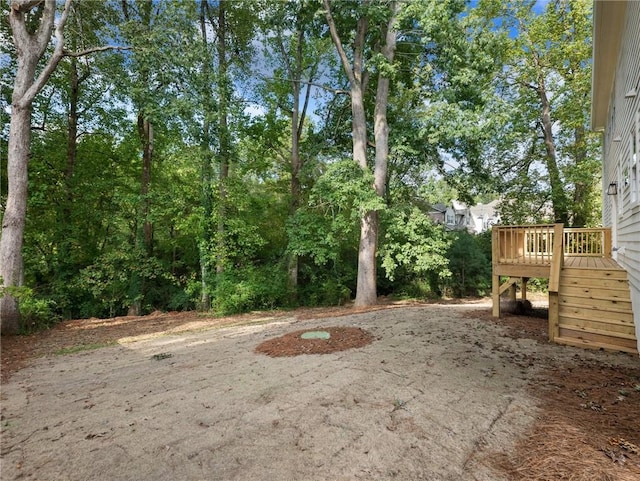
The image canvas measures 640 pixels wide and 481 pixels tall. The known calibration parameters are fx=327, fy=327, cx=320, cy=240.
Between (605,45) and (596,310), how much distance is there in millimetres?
5918

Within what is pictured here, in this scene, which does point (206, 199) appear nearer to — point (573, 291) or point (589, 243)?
point (573, 291)

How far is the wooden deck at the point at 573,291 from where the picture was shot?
5.20 m

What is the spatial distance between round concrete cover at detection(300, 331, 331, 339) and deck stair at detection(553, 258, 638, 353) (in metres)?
3.92

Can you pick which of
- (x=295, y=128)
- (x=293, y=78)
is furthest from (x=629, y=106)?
(x=293, y=78)

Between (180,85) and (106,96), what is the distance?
A: 4.18 meters

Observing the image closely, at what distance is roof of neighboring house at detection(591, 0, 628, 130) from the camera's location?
19.9ft

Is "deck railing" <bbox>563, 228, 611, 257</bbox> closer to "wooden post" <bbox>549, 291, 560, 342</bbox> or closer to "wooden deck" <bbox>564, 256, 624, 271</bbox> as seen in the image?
"wooden deck" <bbox>564, 256, 624, 271</bbox>

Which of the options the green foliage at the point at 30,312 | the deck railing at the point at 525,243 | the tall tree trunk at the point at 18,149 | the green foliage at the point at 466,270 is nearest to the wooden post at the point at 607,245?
the deck railing at the point at 525,243

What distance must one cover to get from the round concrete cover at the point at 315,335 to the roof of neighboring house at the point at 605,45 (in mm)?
7854

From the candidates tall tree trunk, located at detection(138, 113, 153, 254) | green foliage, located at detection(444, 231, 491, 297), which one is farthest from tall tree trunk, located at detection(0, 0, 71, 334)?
green foliage, located at detection(444, 231, 491, 297)

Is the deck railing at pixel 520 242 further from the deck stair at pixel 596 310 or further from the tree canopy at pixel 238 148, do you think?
the tree canopy at pixel 238 148

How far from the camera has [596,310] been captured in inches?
218

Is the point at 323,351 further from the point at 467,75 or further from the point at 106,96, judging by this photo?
the point at 106,96

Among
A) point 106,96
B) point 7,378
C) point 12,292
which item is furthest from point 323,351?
point 106,96
